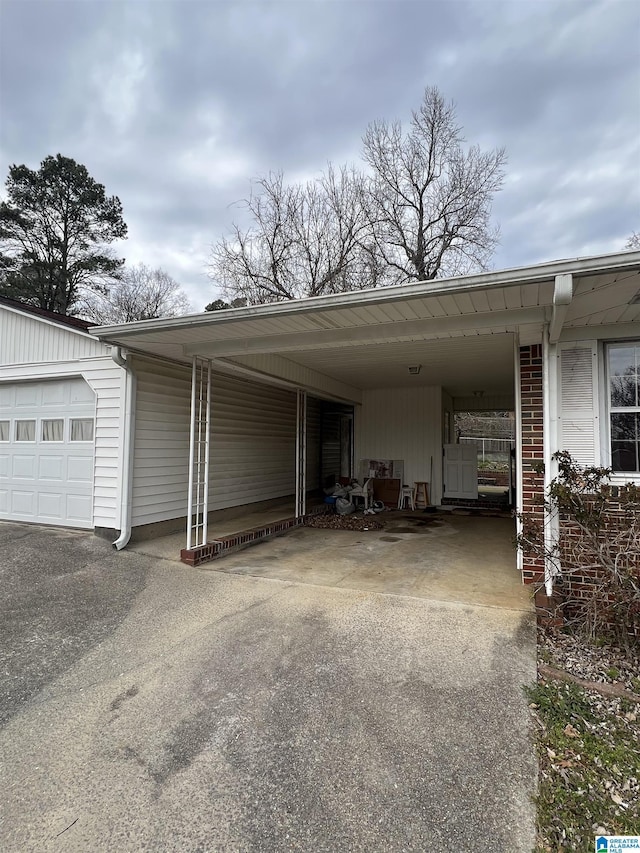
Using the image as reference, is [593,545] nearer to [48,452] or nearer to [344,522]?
[344,522]

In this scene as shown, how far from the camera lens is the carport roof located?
10.5 ft

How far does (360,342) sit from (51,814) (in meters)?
4.01

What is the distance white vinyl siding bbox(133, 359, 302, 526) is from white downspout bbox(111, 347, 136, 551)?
5.0 inches

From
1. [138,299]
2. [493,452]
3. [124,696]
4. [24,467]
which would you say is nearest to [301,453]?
[24,467]

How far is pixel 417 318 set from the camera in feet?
13.3

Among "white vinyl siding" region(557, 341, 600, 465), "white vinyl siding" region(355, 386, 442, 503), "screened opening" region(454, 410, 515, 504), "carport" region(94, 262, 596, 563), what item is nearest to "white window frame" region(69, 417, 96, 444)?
"carport" region(94, 262, 596, 563)

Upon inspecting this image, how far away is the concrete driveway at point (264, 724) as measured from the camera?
1.81 meters

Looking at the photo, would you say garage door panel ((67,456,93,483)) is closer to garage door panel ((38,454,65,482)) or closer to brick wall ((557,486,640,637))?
garage door panel ((38,454,65,482))

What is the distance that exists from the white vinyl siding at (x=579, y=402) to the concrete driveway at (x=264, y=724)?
1540mm

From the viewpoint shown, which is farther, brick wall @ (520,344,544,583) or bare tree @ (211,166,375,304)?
bare tree @ (211,166,375,304)

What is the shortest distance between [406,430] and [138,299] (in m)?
17.3

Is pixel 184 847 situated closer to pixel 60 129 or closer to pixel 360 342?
pixel 360 342

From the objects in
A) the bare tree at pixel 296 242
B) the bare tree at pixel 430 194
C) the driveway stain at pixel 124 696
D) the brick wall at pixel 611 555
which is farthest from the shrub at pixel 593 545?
the bare tree at pixel 296 242

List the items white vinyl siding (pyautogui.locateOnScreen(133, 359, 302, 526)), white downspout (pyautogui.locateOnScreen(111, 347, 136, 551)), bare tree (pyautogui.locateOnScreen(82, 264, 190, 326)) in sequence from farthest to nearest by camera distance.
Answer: bare tree (pyautogui.locateOnScreen(82, 264, 190, 326))
white vinyl siding (pyautogui.locateOnScreen(133, 359, 302, 526))
white downspout (pyautogui.locateOnScreen(111, 347, 136, 551))
